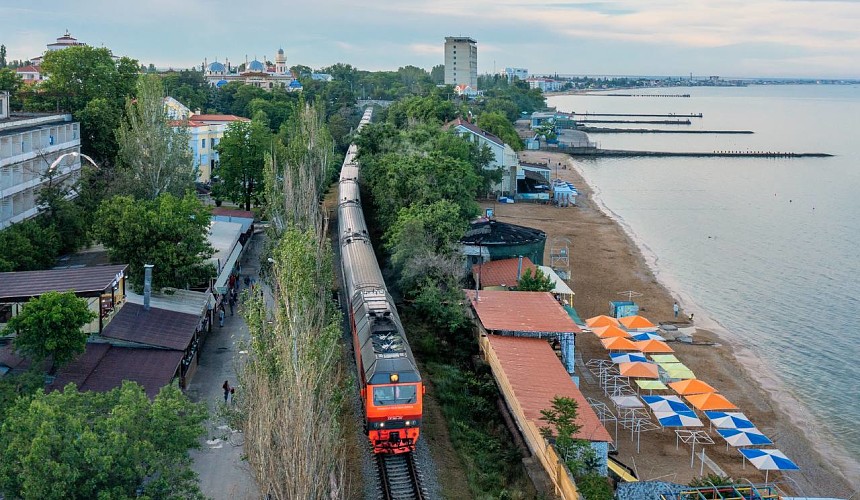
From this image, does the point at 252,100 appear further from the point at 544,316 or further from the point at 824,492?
the point at 824,492

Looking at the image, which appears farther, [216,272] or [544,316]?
[216,272]

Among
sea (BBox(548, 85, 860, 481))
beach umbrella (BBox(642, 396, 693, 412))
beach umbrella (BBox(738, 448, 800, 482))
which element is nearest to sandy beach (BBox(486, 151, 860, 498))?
sea (BBox(548, 85, 860, 481))

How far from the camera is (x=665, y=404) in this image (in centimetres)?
2831

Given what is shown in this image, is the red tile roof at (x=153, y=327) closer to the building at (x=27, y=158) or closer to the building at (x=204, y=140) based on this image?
the building at (x=27, y=158)

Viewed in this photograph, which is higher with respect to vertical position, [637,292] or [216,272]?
[216,272]

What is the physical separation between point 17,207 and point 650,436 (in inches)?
1282

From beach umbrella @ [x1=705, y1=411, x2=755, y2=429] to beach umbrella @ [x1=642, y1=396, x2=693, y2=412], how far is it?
1060 mm

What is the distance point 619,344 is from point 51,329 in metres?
22.0

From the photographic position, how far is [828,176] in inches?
4126

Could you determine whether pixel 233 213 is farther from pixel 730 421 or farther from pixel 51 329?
pixel 730 421

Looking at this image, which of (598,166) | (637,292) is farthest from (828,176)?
(637,292)

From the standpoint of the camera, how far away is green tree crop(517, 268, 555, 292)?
1439 inches

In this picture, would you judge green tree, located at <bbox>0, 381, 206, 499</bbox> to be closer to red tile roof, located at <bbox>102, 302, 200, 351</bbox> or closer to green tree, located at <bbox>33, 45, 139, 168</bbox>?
red tile roof, located at <bbox>102, 302, 200, 351</bbox>

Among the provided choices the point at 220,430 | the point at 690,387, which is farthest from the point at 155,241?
the point at 690,387
